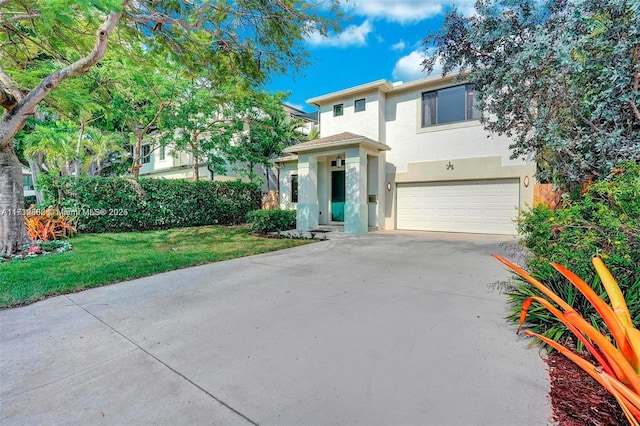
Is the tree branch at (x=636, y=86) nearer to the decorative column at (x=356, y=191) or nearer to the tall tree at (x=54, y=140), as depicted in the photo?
the decorative column at (x=356, y=191)

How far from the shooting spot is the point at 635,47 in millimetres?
3312

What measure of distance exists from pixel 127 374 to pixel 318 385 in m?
1.60

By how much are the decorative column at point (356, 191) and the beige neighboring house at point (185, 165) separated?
24.7 feet

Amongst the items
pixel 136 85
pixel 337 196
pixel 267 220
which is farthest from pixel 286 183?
pixel 136 85

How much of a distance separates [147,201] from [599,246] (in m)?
13.9

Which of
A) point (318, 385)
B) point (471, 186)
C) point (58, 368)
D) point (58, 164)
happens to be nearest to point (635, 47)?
point (318, 385)

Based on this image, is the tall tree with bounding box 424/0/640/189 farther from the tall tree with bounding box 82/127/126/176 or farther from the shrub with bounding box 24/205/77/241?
the tall tree with bounding box 82/127/126/176

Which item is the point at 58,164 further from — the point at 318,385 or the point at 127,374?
the point at 318,385

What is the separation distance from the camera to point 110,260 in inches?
267

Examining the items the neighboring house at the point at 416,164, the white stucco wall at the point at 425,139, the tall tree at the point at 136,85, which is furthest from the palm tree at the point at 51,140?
the white stucco wall at the point at 425,139

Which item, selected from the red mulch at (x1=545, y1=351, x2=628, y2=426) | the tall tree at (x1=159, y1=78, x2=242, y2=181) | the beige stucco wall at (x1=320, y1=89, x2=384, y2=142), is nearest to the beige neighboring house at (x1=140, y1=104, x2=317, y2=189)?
the tall tree at (x1=159, y1=78, x2=242, y2=181)

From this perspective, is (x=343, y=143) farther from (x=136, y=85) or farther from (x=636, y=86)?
(x=636, y=86)

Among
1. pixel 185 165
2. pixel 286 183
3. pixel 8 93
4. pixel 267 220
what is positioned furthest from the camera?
pixel 185 165

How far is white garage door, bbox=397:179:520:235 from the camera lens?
1115cm
